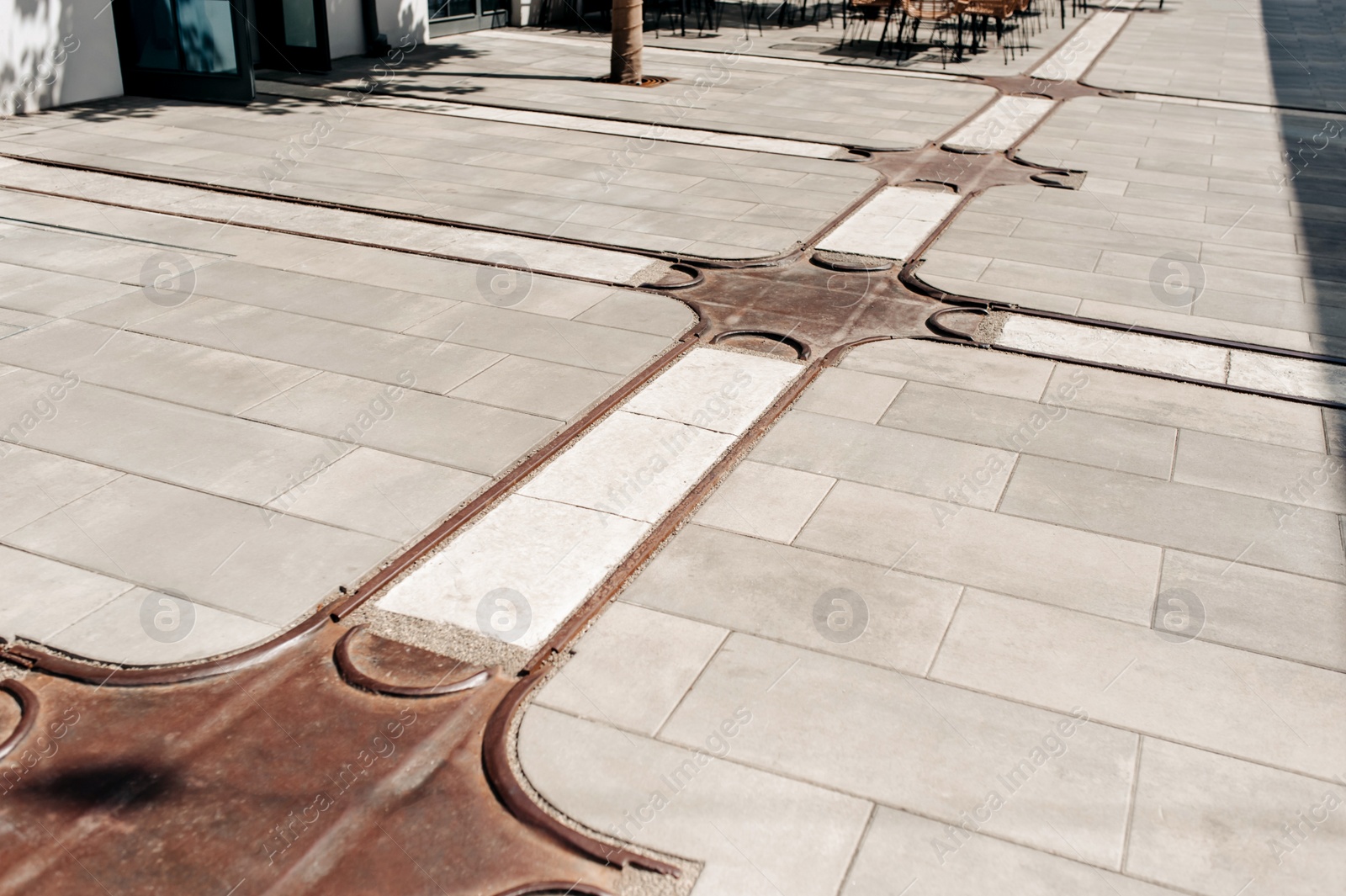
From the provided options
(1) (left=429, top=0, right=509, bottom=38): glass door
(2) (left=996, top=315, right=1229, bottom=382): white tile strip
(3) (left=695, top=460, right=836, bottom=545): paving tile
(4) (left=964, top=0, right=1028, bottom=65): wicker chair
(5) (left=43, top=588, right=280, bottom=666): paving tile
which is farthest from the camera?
(1) (left=429, top=0, right=509, bottom=38): glass door

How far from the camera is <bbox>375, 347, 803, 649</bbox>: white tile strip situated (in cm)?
451

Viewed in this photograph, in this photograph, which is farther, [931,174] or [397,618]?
[931,174]

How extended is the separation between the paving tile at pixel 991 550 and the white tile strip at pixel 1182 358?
2.32 m

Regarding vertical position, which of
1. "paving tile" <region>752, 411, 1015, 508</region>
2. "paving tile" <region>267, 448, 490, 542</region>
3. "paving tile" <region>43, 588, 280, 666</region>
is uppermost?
"paving tile" <region>267, 448, 490, 542</region>

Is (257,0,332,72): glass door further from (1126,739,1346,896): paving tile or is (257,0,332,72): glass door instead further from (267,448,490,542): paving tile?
(1126,739,1346,896): paving tile

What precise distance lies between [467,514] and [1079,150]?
33.5 feet

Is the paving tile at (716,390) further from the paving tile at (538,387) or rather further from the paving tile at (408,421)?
the paving tile at (408,421)

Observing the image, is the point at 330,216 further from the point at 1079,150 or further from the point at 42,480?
the point at 1079,150

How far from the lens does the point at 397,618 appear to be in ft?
14.5

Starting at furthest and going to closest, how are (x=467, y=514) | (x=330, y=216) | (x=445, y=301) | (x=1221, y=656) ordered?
(x=330, y=216)
(x=445, y=301)
(x=467, y=514)
(x=1221, y=656)

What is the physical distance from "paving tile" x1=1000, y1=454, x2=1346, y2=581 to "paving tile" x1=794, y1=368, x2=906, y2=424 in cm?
96

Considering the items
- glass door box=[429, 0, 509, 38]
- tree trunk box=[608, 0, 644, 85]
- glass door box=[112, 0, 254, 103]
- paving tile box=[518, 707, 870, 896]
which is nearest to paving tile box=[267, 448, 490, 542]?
paving tile box=[518, 707, 870, 896]

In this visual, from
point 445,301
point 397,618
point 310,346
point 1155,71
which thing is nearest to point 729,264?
point 445,301

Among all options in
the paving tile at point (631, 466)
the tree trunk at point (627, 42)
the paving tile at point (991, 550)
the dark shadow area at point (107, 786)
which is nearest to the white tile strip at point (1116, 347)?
the paving tile at point (991, 550)
